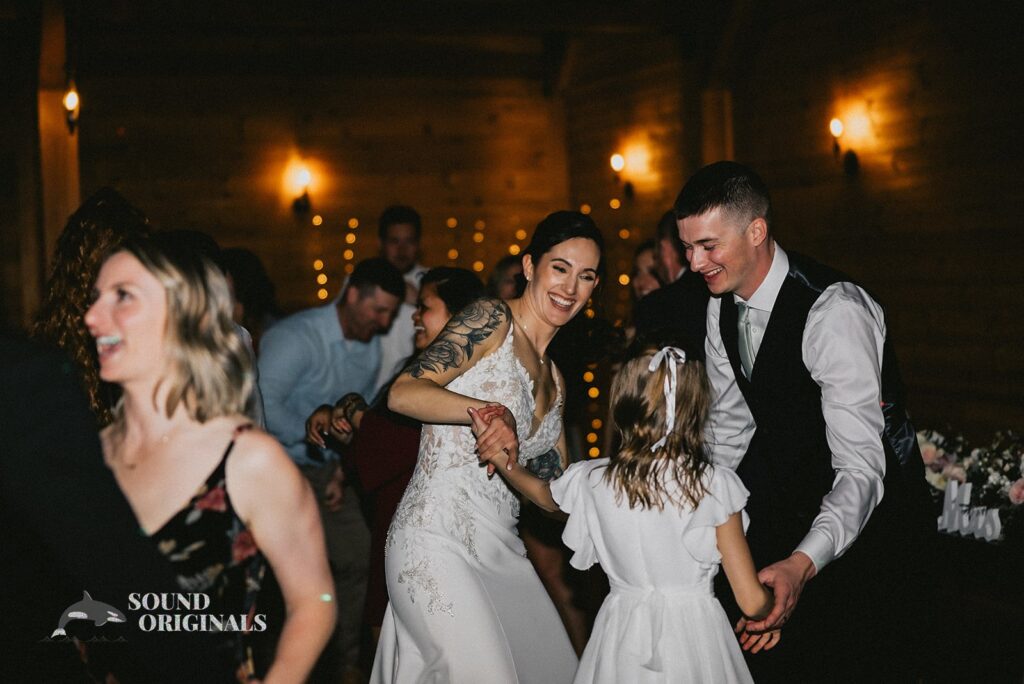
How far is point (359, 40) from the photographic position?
8.63 metres

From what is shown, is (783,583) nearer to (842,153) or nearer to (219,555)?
(219,555)

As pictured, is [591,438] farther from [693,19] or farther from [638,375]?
[638,375]

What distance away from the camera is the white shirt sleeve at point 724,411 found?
3.01 metres

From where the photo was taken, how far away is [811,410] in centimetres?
267

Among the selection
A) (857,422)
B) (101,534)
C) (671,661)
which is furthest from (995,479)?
(101,534)

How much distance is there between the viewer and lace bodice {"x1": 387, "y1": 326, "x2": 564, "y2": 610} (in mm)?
2584

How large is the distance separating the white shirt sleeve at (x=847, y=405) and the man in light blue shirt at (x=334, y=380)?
7.64 feet

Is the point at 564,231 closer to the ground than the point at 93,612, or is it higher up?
higher up

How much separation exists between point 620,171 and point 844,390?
5821 mm

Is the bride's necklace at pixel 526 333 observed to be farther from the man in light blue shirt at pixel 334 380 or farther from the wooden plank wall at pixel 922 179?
the wooden plank wall at pixel 922 179

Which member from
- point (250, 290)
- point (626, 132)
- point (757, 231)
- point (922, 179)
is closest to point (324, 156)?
point (626, 132)

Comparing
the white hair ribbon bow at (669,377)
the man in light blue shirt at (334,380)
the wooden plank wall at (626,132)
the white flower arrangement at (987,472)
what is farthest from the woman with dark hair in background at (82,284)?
the wooden plank wall at (626,132)

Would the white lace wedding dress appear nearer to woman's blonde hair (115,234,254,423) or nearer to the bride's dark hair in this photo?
the bride's dark hair

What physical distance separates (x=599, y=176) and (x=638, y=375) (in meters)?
6.29
